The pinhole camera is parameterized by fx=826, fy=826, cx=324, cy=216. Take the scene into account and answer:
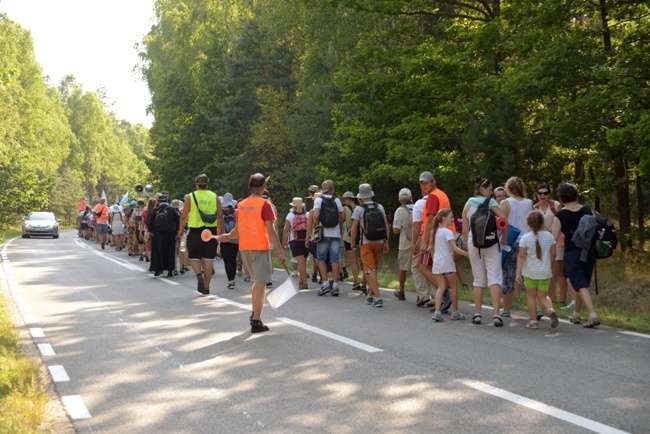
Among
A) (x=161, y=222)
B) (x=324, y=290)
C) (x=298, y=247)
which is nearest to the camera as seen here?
(x=324, y=290)

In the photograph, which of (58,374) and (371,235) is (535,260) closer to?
(371,235)

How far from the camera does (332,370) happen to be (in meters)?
7.54

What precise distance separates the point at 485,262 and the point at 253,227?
2935mm

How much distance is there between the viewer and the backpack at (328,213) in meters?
13.9

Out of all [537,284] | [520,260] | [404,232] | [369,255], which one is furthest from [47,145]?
[537,284]

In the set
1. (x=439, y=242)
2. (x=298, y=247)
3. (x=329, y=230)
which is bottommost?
(x=298, y=247)

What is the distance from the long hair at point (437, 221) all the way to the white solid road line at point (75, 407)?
5.65 meters

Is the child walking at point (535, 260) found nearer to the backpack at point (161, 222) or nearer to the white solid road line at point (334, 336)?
the white solid road line at point (334, 336)

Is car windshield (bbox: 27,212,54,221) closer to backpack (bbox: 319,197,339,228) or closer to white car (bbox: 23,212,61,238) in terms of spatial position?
white car (bbox: 23,212,61,238)

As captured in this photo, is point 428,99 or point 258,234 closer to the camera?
point 258,234

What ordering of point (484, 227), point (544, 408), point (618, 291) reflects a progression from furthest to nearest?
point (618, 291), point (484, 227), point (544, 408)

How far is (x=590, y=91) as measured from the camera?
59.4ft

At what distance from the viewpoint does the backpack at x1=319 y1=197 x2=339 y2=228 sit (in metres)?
13.9

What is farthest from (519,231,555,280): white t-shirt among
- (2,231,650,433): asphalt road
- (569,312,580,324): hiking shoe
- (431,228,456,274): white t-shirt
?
(431,228,456,274): white t-shirt
